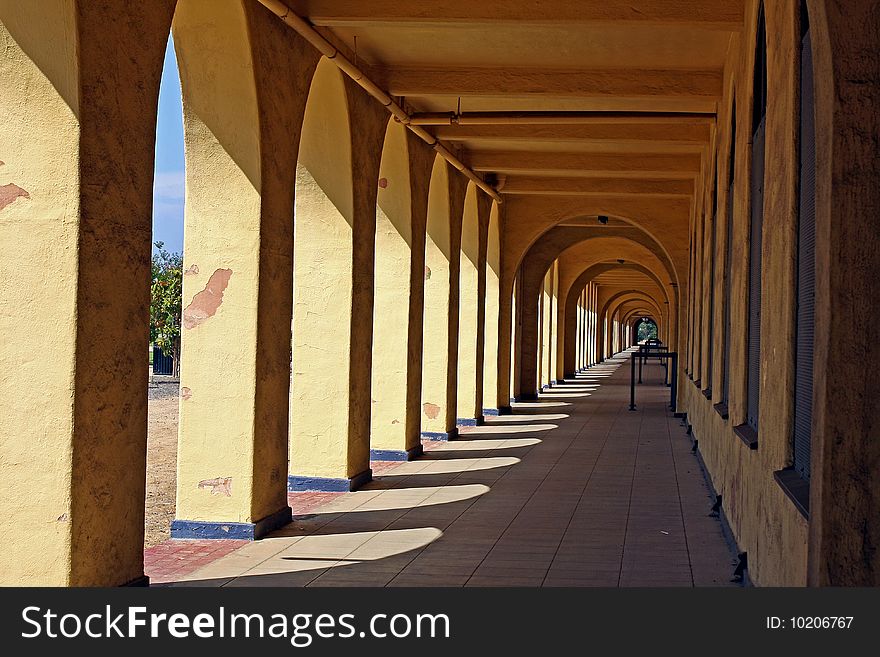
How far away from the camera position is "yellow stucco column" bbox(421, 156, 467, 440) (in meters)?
15.3

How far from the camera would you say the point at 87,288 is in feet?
17.5

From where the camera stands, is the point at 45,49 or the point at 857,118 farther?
the point at 45,49

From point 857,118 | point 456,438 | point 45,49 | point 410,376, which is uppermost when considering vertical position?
point 45,49

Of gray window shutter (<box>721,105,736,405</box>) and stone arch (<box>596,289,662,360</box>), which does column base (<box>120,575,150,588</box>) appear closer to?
gray window shutter (<box>721,105,736,405</box>)

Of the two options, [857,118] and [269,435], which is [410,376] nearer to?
[269,435]

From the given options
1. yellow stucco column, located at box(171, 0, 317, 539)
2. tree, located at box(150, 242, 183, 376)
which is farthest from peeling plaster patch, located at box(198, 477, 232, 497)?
tree, located at box(150, 242, 183, 376)

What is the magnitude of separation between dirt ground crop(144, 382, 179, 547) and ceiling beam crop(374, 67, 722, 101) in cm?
484

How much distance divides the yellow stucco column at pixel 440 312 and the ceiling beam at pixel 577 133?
1486 mm

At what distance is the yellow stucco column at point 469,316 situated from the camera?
1784cm

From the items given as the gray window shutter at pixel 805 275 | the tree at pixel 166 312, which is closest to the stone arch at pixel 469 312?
the gray window shutter at pixel 805 275

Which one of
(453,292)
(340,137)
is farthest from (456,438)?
(340,137)

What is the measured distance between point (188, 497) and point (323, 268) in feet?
10.5

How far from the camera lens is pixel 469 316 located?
18062mm

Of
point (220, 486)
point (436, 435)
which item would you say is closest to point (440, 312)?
point (436, 435)
